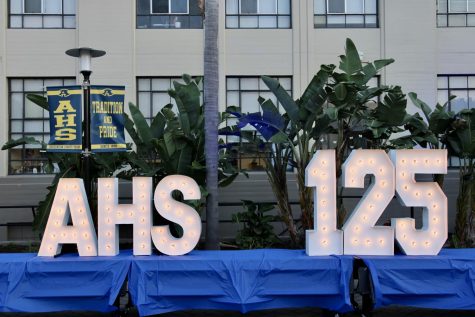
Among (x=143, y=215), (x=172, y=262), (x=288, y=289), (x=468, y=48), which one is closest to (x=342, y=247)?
(x=288, y=289)

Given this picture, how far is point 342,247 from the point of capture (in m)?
7.83

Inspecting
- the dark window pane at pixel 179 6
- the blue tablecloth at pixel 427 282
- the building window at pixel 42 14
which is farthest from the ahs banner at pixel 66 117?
the dark window pane at pixel 179 6

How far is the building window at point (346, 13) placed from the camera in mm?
14391

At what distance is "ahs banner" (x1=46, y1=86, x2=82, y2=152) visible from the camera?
8.23 m

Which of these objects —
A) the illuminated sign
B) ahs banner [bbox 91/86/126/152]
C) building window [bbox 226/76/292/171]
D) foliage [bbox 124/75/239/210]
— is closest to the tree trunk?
foliage [bbox 124/75/239/210]

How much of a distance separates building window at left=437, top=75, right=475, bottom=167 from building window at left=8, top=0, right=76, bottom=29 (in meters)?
10.5

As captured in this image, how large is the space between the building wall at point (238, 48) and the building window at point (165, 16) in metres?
0.27

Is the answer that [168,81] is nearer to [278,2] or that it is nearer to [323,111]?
[278,2]

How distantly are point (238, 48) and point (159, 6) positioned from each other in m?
2.53

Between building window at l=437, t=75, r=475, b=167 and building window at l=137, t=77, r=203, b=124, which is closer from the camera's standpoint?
building window at l=137, t=77, r=203, b=124

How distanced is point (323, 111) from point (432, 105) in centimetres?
587

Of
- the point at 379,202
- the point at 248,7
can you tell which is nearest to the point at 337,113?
the point at 379,202

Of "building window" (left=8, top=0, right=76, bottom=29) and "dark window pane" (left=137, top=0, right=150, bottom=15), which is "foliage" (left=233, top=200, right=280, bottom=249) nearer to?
"dark window pane" (left=137, top=0, right=150, bottom=15)

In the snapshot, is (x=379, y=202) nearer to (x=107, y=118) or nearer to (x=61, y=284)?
(x=107, y=118)
